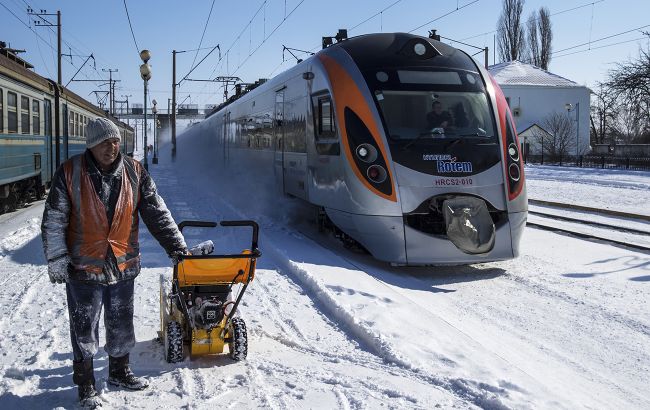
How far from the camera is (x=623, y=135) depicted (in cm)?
6109

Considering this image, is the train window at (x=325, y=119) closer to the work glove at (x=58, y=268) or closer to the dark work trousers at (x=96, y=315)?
the dark work trousers at (x=96, y=315)

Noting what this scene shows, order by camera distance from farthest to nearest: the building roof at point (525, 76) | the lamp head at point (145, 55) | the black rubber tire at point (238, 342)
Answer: the building roof at point (525, 76)
the lamp head at point (145, 55)
the black rubber tire at point (238, 342)

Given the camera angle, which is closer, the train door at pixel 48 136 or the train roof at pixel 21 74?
the train roof at pixel 21 74

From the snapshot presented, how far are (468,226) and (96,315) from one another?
4673 millimetres

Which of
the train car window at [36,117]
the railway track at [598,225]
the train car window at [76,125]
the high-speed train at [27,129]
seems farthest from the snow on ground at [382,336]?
the train car window at [76,125]

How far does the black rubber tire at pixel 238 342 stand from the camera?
449 centimetres

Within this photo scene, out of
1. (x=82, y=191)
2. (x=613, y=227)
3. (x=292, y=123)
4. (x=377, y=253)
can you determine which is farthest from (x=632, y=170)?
(x=82, y=191)

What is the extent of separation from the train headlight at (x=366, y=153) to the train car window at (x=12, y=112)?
744 cm

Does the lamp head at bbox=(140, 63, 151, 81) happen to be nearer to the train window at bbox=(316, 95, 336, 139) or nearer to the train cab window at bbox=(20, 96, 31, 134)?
the train cab window at bbox=(20, 96, 31, 134)

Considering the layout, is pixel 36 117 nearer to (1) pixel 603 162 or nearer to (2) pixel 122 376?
(2) pixel 122 376

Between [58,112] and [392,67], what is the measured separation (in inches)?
466

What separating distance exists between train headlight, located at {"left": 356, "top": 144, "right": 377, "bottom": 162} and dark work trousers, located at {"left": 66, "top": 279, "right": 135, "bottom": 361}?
4368 mm

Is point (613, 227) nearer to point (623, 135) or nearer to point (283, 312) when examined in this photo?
point (283, 312)

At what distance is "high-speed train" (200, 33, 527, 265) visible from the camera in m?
7.58
